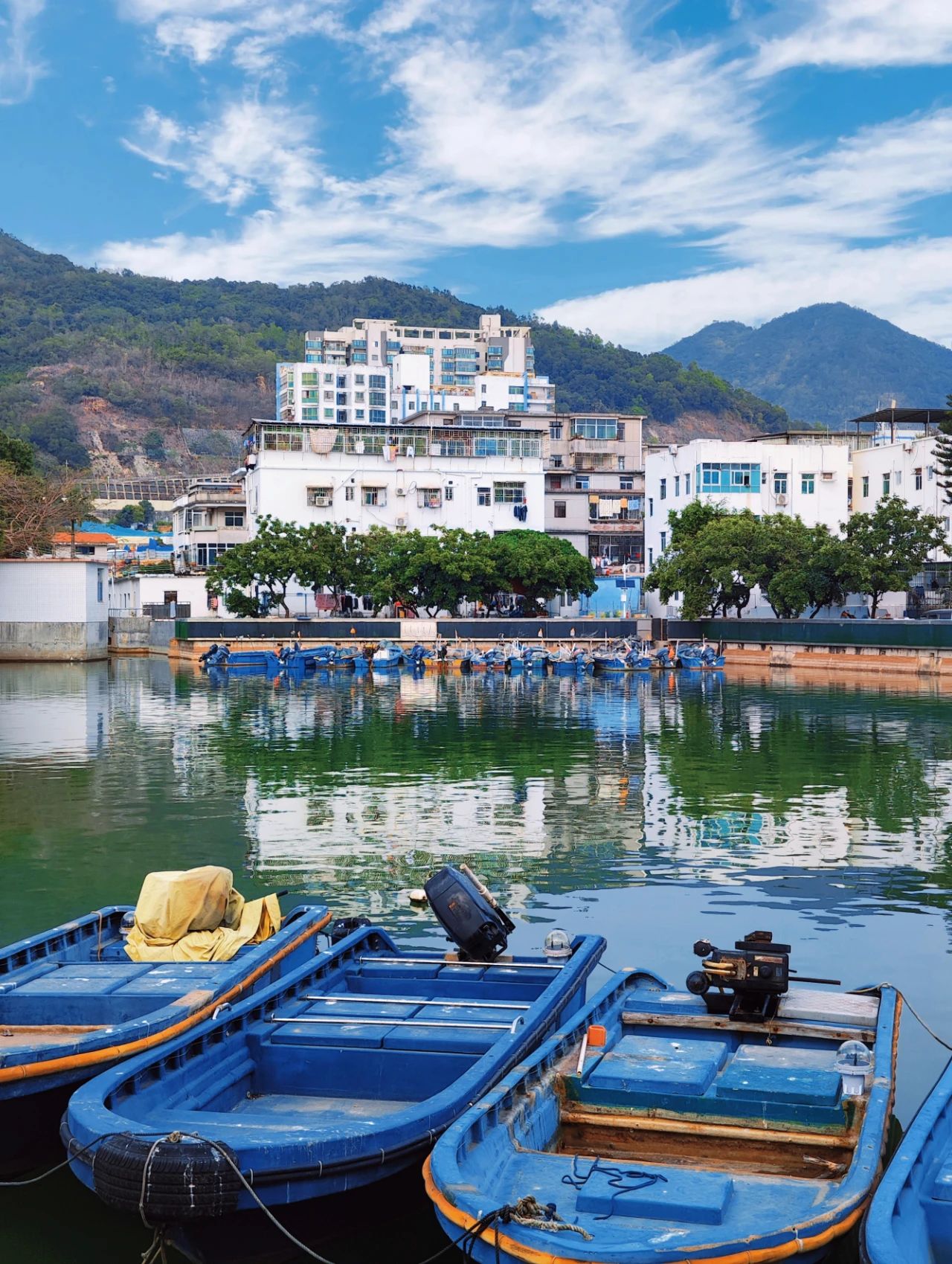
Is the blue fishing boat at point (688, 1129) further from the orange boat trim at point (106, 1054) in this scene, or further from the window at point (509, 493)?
the window at point (509, 493)

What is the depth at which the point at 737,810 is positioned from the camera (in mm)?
19609

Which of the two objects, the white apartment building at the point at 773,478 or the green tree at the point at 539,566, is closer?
the white apartment building at the point at 773,478

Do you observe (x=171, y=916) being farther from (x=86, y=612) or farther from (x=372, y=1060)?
(x=86, y=612)

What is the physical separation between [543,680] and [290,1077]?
140ft

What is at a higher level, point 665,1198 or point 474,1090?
point 474,1090

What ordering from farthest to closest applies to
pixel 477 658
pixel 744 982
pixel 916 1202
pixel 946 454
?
pixel 477 658, pixel 946 454, pixel 744 982, pixel 916 1202

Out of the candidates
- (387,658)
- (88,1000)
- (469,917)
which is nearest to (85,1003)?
(88,1000)

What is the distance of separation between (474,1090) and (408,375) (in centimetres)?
12272

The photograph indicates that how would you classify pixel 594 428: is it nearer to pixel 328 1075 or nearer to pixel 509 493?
pixel 509 493

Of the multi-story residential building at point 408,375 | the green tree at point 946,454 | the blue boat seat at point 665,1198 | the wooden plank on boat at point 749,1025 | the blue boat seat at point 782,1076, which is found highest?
the multi-story residential building at point 408,375

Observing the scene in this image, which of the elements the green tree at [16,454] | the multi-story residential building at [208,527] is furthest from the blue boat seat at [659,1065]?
Answer: the multi-story residential building at [208,527]

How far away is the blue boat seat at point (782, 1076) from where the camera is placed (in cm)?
703

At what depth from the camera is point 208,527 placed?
259ft

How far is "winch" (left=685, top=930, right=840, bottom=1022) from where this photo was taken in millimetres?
8180
